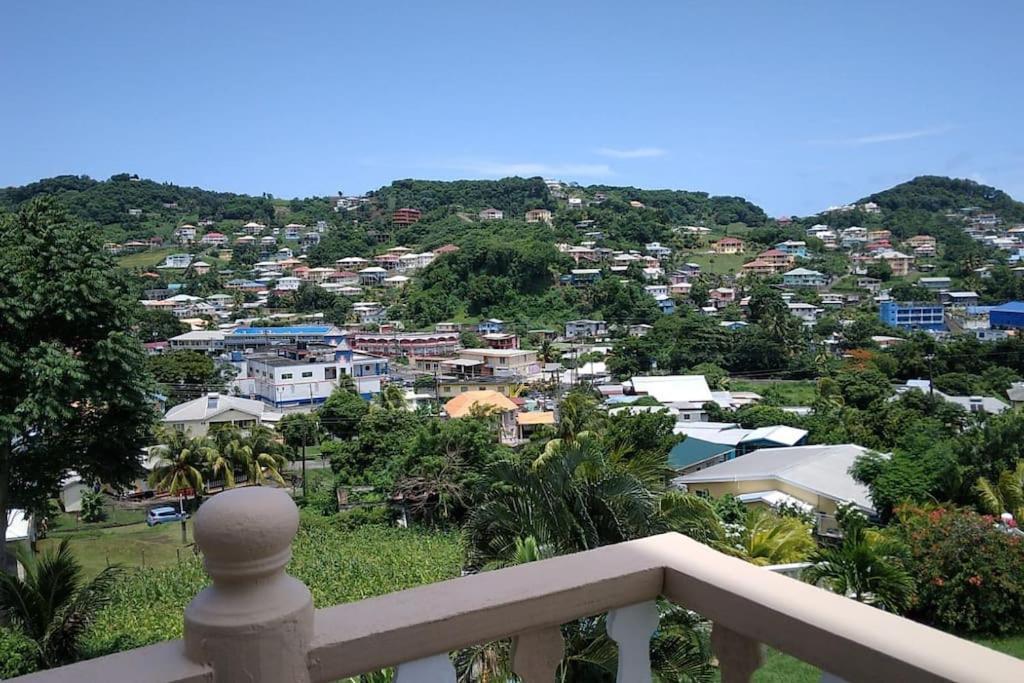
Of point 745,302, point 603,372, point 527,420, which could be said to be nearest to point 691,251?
point 745,302

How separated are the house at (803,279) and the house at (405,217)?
4096cm

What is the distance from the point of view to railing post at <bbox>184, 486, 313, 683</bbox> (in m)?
0.74

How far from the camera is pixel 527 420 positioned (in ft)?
89.5

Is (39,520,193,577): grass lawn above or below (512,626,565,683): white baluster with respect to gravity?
below

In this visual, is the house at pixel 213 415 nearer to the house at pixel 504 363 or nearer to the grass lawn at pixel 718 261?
the house at pixel 504 363

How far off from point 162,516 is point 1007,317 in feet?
144

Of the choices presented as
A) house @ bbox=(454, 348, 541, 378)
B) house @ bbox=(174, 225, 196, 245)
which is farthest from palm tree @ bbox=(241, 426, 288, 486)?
house @ bbox=(174, 225, 196, 245)

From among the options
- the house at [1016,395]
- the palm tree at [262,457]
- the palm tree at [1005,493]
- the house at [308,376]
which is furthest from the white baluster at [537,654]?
the house at [1016,395]

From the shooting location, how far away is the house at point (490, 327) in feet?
157

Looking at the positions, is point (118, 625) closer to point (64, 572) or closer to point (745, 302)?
point (64, 572)

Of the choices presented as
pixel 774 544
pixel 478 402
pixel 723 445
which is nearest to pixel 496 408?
pixel 478 402

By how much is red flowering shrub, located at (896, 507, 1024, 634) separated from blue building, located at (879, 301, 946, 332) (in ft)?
143

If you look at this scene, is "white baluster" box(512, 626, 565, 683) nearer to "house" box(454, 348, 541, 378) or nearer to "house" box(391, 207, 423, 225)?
"house" box(454, 348, 541, 378)

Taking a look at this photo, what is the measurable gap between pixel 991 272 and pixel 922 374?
28.4 metres
